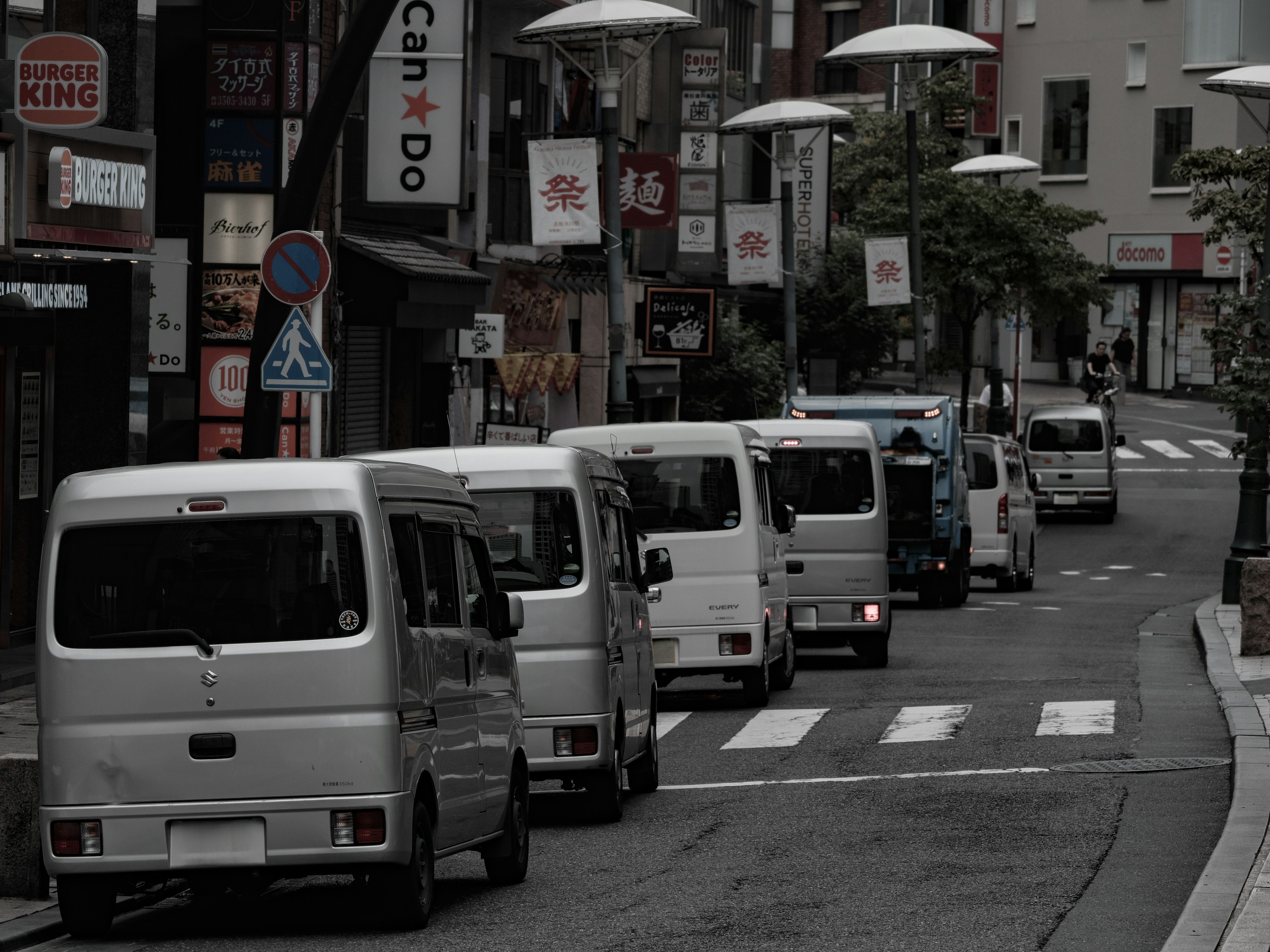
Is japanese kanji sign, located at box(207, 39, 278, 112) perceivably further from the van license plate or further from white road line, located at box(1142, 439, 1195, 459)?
white road line, located at box(1142, 439, 1195, 459)

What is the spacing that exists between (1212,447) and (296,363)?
4741 centimetres

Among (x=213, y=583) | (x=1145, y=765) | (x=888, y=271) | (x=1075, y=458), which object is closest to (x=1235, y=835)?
(x=1145, y=765)

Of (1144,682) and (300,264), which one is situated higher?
(300,264)

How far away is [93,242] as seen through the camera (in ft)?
61.5

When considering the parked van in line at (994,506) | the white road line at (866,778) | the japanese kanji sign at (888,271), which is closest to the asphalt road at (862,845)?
the white road line at (866,778)

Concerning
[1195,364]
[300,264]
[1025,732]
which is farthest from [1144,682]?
[1195,364]

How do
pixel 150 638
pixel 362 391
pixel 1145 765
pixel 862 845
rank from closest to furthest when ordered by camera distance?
1. pixel 150 638
2. pixel 862 845
3. pixel 1145 765
4. pixel 362 391

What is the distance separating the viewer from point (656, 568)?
14461 millimetres

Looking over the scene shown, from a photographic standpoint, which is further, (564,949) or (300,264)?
(300,264)

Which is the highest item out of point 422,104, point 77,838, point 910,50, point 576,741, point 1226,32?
point 1226,32

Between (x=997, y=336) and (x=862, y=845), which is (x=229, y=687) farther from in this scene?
(x=997, y=336)

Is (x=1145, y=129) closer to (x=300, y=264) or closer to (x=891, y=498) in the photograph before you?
(x=891, y=498)

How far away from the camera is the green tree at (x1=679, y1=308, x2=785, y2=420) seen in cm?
4841

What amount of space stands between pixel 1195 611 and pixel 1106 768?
14569 mm
